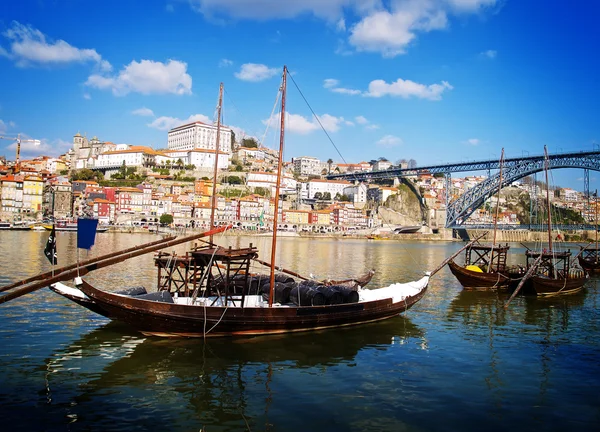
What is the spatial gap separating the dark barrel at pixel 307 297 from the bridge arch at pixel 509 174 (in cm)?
5949

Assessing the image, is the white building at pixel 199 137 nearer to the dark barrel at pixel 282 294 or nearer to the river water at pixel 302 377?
the dark barrel at pixel 282 294

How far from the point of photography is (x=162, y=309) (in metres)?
11.4

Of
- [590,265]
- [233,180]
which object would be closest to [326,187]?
[233,180]

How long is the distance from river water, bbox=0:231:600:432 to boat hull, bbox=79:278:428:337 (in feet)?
1.04

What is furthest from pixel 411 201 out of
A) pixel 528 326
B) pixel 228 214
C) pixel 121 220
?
pixel 528 326

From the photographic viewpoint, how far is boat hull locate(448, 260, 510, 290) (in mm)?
24094

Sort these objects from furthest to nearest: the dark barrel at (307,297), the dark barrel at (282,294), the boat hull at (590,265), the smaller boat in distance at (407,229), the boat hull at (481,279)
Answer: the smaller boat in distance at (407,229) → the boat hull at (590,265) → the boat hull at (481,279) → the dark barrel at (282,294) → the dark barrel at (307,297)

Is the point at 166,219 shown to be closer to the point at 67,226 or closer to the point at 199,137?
the point at 67,226

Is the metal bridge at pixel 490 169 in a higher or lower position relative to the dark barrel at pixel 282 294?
higher

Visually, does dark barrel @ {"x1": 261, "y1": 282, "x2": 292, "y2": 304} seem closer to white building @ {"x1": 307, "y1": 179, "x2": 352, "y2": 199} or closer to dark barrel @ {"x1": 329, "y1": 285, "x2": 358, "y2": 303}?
dark barrel @ {"x1": 329, "y1": 285, "x2": 358, "y2": 303}

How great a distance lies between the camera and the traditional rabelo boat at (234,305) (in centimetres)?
1152

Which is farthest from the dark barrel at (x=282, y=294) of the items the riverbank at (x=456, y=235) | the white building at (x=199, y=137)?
the white building at (x=199, y=137)

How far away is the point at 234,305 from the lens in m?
12.5

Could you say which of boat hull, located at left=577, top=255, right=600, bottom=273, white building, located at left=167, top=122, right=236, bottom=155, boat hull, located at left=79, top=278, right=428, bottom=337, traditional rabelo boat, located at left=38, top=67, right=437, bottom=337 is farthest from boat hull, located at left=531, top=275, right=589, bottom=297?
white building, located at left=167, top=122, right=236, bottom=155
